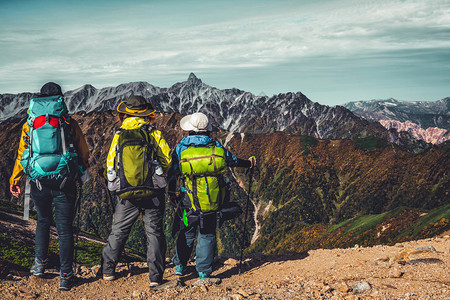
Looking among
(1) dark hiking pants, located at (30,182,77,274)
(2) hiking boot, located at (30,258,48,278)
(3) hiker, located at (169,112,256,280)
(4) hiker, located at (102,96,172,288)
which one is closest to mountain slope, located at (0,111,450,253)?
(3) hiker, located at (169,112,256,280)

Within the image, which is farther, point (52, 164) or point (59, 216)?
point (59, 216)

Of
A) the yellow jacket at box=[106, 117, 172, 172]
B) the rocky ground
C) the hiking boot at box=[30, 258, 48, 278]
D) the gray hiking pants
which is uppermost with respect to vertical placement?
the yellow jacket at box=[106, 117, 172, 172]

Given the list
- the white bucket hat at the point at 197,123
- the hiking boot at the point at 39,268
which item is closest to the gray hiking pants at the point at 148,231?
the hiking boot at the point at 39,268

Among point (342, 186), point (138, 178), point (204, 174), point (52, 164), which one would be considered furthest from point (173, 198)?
point (342, 186)

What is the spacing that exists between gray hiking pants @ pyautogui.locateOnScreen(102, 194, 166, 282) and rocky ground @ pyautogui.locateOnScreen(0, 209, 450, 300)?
57 centimetres

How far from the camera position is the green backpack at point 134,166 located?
7.87 meters

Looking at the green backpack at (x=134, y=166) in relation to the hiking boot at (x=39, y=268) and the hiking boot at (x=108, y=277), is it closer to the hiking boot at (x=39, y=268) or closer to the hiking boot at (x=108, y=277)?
the hiking boot at (x=108, y=277)

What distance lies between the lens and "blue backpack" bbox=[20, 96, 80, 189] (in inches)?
305

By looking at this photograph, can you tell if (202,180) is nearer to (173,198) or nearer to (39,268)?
(173,198)

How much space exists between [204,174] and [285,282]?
11.9 ft

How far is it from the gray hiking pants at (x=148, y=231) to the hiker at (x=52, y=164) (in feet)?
3.51

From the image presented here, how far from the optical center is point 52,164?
7730 millimetres

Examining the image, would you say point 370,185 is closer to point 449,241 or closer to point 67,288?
point 449,241

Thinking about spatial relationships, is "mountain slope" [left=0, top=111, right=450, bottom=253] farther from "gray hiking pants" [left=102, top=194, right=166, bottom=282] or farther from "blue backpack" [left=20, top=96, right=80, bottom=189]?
"blue backpack" [left=20, top=96, right=80, bottom=189]
